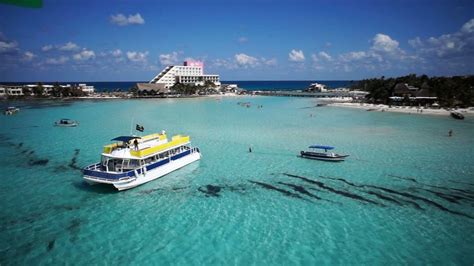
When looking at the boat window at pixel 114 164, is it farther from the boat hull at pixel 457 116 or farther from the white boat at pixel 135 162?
the boat hull at pixel 457 116

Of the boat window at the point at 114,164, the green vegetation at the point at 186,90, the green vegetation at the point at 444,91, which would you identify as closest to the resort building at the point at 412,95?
the green vegetation at the point at 444,91

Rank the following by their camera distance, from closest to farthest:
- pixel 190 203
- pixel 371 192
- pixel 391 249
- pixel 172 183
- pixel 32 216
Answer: pixel 391 249 < pixel 32 216 < pixel 190 203 < pixel 371 192 < pixel 172 183

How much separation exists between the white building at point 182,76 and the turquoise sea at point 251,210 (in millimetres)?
133813

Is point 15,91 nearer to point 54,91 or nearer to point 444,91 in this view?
point 54,91

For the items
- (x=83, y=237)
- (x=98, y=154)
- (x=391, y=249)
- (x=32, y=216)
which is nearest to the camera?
(x=391, y=249)

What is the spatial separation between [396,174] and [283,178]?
9116mm

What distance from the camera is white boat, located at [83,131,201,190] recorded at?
21531 mm

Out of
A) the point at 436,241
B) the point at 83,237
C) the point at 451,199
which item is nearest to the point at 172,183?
the point at 83,237

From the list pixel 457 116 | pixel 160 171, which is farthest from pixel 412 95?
pixel 160 171

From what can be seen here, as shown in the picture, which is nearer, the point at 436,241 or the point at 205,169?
the point at 436,241

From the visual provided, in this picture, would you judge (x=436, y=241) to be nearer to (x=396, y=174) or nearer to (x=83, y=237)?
(x=396, y=174)

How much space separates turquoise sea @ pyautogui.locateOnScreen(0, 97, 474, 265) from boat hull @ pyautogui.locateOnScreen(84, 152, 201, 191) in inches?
19.4

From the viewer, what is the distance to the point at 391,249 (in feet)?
47.7

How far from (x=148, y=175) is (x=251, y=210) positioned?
889 centimetres
